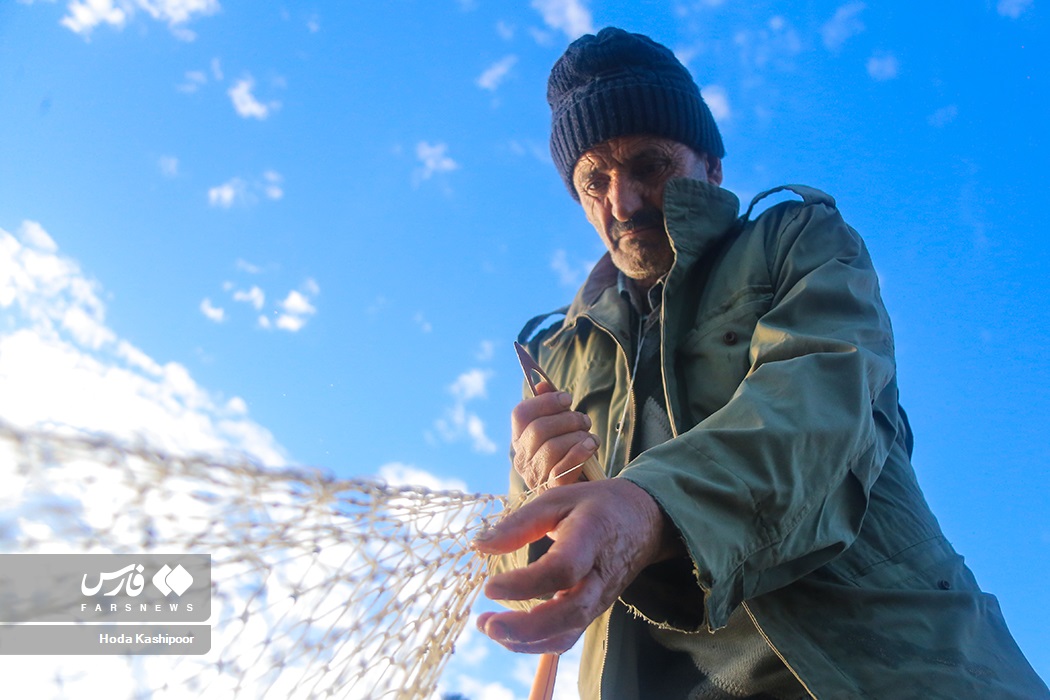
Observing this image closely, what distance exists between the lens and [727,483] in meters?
1.38

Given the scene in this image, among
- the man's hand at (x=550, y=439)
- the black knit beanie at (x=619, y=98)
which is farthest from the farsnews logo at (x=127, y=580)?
the black knit beanie at (x=619, y=98)

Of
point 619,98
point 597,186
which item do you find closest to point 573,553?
point 597,186

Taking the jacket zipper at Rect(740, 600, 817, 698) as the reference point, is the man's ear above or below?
above

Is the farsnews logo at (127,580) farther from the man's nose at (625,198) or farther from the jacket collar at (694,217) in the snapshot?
the man's nose at (625,198)

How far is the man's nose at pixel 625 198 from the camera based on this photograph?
110 inches

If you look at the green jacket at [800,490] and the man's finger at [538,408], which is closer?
the green jacket at [800,490]

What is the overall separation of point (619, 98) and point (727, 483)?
212 centimetres

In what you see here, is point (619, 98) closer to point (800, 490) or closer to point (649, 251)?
point (649, 251)

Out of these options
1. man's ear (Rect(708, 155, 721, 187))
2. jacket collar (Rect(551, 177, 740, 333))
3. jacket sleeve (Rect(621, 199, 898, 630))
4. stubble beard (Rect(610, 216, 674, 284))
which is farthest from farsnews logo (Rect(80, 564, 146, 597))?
man's ear (Rect(708, 155, 721, 187))

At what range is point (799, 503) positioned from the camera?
4.74ft

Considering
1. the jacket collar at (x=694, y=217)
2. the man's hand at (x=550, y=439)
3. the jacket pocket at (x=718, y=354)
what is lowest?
the man's hand at (x=550, y=439)

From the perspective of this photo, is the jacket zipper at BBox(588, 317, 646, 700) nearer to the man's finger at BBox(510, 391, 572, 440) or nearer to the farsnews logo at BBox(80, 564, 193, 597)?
the man's finger at BBox(510, 391, 572, 440)

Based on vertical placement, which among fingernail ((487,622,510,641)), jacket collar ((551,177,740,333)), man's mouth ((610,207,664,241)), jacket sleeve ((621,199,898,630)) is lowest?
fingernail ((487,622,510,641))

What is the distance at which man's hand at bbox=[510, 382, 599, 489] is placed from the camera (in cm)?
196
